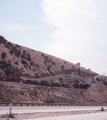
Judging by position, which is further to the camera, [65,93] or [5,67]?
[5,67]

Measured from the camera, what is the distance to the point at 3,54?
68812 mm

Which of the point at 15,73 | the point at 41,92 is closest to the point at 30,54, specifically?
the point at 15,73

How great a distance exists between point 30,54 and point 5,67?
3141 centimetres

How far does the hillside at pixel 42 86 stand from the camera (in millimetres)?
40031

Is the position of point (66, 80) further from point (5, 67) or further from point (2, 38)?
point (2, 38)

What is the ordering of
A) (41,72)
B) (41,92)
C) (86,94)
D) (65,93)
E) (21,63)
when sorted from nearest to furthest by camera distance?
(41,92)
(65,93)
(86,94)
(21,63)
(41,72)

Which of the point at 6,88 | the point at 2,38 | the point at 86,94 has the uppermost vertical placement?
the point at 2,38

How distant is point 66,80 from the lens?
78.7 metres

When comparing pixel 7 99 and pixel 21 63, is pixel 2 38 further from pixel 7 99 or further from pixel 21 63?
pixel 7 99

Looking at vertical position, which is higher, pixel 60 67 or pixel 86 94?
pixel 60 67

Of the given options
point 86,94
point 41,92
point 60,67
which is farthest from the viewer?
point 60,67

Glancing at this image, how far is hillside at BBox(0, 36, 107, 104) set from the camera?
131 feet

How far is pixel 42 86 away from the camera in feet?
167

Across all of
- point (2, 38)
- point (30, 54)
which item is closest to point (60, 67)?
point (30, 54)
